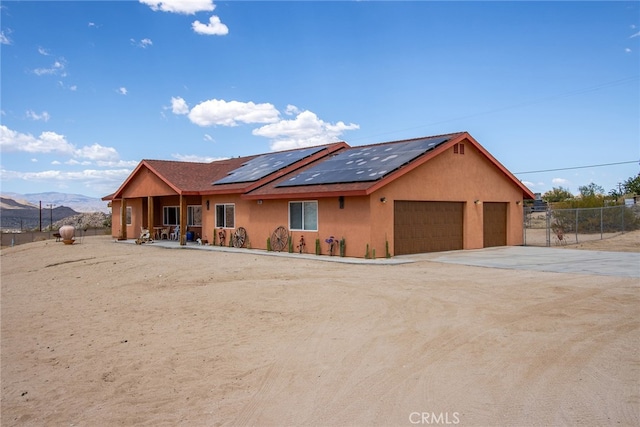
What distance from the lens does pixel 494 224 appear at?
75.5 ft

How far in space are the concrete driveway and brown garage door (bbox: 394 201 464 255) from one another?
26.4 inches

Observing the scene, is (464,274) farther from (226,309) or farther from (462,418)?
(462,418)

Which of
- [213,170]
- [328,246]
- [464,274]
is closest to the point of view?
[464,274]

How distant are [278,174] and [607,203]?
82.3 feet

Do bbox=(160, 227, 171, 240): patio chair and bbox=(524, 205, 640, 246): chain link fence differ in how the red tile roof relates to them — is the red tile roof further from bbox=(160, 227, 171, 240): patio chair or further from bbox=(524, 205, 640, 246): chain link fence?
bbox=(524, 205, 640, 246): chain link fence

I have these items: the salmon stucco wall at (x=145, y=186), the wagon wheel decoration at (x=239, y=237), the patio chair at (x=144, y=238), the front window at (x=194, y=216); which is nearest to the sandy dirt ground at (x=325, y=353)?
the wagon wheel decoration at (x=239, y=237)

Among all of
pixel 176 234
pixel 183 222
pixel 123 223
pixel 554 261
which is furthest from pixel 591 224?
pixel 123 223

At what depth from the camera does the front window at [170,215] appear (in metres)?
28.4

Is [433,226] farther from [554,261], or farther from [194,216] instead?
[194,216]

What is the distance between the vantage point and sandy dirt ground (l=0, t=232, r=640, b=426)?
15.7ft

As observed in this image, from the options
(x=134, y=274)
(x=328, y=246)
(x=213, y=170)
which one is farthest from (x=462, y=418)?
(x=213, y=170)

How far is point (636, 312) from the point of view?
8.45 m

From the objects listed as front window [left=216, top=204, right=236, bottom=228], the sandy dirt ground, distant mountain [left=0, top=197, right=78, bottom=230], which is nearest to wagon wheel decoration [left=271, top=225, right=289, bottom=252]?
front window [left=216, top=204, right=236, bottom=228]

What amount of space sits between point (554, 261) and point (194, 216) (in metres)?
17.3
